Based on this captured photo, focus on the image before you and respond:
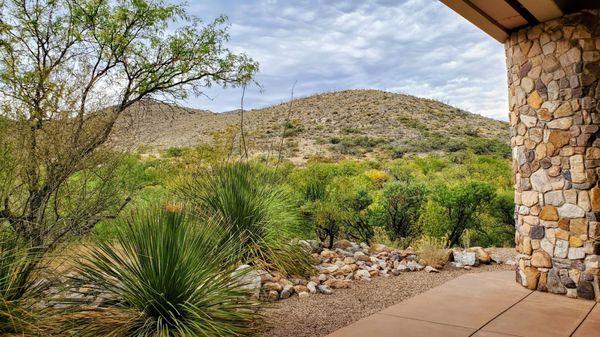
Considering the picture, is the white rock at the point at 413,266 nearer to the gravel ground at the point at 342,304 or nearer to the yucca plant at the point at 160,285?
the gravel ground at the point at 342,304

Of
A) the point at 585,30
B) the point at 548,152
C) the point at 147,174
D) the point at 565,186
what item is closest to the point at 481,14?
the point at 585,30

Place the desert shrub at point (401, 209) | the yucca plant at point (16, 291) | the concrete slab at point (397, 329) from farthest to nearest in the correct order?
the desert shrub at point (401, 209) < the concrete slab at point (397, 329) < the yucca plant at point (16, 291)

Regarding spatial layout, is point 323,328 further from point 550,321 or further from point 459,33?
point 459,33

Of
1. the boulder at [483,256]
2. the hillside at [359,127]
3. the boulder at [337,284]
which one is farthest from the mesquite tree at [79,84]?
the hillside at [359,127]

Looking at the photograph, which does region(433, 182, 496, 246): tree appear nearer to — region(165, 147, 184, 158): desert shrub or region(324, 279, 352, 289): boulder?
region(324, 279, 352, 289): boulder

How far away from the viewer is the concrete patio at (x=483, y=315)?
419 cm

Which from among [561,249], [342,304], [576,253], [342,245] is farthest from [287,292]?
[576,253]

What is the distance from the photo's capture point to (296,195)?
28.0 ft

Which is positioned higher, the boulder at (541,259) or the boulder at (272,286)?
the boulder at (541,259)

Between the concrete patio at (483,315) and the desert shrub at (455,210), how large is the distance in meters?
3.44

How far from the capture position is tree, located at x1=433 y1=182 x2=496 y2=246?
30.9 feet

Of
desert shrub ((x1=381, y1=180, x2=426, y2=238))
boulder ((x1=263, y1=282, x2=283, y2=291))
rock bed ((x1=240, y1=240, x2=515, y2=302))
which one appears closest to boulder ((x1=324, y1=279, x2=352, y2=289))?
rock bed ((x1=240, y1=240, x2=515, y2=302))

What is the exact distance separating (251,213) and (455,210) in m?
4.79

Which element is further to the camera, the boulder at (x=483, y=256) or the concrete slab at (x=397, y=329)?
the boulder at (x=483, y=256)
